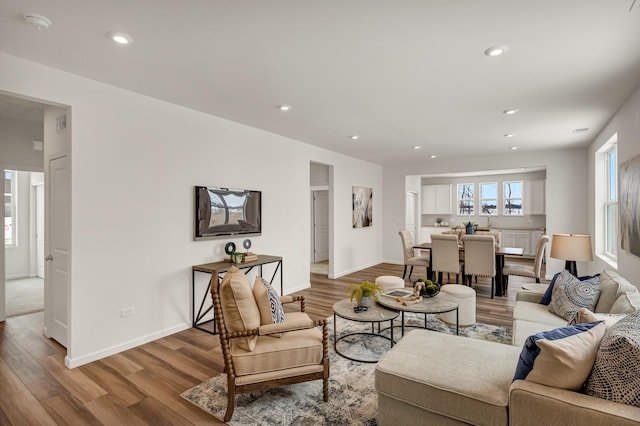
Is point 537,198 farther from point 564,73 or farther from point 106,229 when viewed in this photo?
point 106,229

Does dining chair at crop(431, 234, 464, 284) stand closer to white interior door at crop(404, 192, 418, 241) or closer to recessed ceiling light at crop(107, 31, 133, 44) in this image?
white interior door at crop(404, 192, 418, 241)

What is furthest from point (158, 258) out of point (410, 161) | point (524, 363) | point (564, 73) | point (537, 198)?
point (537, 198)

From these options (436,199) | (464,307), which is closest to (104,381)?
(464,307)

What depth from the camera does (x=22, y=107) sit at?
3793 millimetres

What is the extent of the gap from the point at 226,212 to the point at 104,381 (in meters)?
2.18

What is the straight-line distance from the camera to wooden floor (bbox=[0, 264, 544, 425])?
7.33 ft

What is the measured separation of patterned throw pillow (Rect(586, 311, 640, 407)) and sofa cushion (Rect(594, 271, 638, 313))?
4.12 feet

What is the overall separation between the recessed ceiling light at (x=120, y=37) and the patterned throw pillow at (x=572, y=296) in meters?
3.99

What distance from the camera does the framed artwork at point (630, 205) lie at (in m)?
2.98

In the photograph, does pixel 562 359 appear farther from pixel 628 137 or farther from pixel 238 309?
pixel 628 137

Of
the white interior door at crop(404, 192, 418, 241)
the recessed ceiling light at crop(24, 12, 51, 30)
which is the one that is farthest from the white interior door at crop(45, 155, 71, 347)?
Answer: the white interior door at crop(404, 192, 418, 241)

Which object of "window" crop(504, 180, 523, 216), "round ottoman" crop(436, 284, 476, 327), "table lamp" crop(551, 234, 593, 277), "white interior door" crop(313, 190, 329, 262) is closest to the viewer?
"table lamp" crop(551, 234, 593, 277)

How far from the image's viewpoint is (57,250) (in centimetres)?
330

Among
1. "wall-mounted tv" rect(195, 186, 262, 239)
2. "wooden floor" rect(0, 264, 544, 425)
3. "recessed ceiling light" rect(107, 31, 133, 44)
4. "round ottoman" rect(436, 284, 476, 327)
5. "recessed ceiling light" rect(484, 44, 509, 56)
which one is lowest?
"wooden floor" rect(0, 264, 544, 425)
